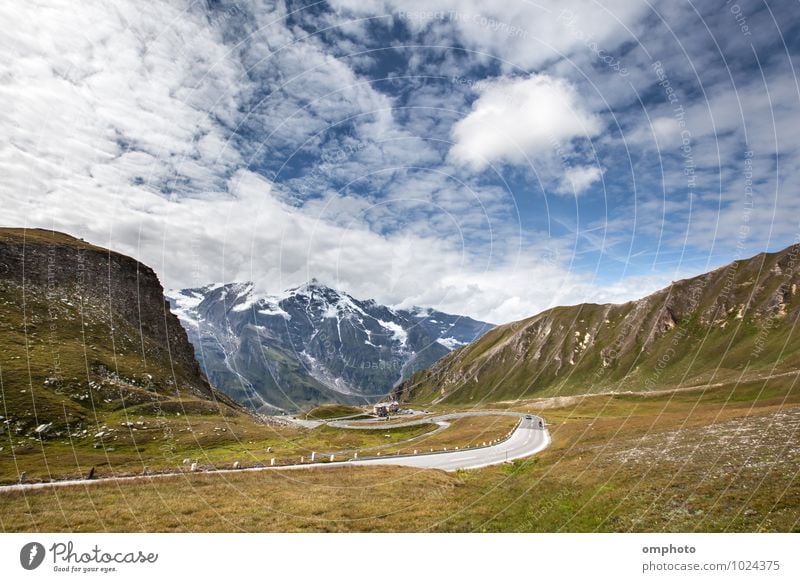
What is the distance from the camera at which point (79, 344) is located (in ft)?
337

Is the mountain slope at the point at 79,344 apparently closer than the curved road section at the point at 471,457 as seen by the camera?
No

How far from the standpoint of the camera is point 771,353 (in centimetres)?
17588
